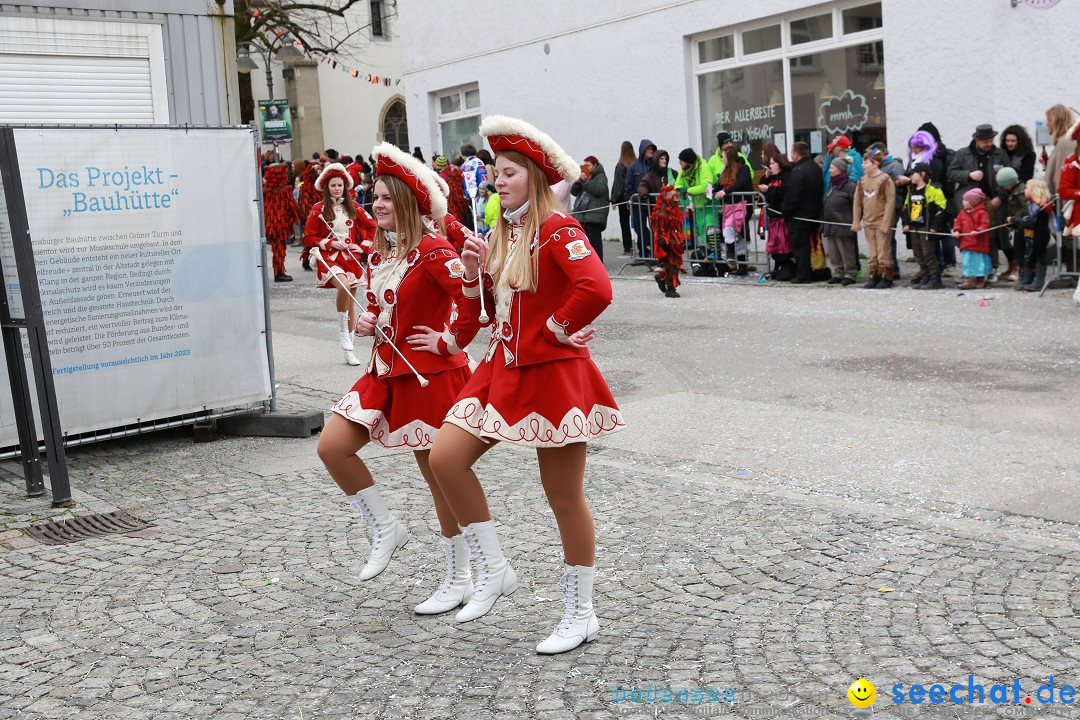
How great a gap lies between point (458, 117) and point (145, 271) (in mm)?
20721

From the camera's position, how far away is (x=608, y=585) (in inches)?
215

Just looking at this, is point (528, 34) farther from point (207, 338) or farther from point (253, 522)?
point (253, 522)

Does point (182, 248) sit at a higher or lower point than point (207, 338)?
higher

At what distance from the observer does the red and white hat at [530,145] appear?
4605 mm

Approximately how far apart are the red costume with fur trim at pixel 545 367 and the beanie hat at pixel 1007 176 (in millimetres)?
10572

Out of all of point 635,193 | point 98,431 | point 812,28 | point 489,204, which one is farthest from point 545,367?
point 812,28

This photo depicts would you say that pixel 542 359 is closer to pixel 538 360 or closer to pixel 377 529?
pixel 538 360

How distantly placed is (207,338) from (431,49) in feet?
68.6

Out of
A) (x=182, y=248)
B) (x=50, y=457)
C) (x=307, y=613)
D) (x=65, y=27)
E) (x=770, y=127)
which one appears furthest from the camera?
(x=770, y=127)

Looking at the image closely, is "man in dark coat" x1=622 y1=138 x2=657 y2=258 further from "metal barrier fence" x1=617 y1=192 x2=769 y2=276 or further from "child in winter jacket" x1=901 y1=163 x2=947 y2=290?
"child in winter jacket" x1=901 y1=163 x2=947 y2=290

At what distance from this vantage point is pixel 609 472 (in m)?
7.47

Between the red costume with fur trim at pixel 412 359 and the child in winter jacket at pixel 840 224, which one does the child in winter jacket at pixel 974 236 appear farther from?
the red costume with fur trim at pixel 412 359

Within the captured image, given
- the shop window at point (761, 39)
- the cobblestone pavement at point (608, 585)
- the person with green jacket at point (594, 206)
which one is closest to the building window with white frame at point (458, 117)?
the shop window at point (761, 39)

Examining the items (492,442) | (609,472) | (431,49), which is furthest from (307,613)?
(431,49)
